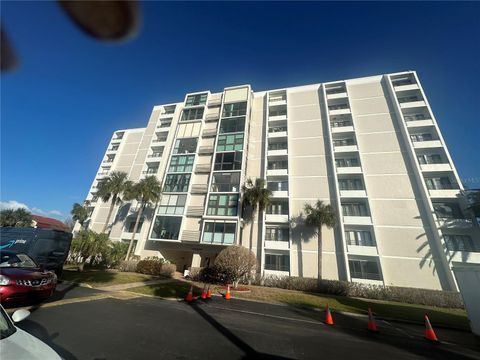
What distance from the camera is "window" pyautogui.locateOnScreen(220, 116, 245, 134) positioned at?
3647cm

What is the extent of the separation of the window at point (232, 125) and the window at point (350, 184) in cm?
1700

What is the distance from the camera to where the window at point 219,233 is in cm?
2844

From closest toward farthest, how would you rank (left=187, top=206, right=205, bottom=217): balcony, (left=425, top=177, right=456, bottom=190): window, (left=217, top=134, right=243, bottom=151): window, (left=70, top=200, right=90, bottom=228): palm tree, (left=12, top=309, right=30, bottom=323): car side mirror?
(left=12, top=309, right=30, bottom=323): car side mirror → (left=425, top=177, right=456, bottom=190): window → (left=187, top=206, right=205, bottom=217): balcony → (left=217, top=134, right=243, bottom=151): window → (left=70, top=200, right=90, bottom=228): palm tree

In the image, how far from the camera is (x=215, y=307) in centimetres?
1211

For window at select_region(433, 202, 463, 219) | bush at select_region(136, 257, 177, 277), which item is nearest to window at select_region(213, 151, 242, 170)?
bush at select_region(136, 257, 177, 277)

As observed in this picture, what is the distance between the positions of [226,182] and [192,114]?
1642 cm

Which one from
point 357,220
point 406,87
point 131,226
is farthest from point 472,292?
point 131,226

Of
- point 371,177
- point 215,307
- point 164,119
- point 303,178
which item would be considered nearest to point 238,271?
point 215,307

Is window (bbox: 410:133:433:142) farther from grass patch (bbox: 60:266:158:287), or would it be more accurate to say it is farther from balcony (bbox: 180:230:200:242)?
grass patch (bbox: 60:266:158:287)

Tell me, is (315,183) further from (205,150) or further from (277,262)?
(205,150)

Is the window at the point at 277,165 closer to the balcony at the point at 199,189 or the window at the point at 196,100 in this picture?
the balcony at the point at 199,189

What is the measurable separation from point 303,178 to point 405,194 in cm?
1255

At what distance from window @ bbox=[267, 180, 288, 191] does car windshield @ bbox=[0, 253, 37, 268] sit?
26988mm

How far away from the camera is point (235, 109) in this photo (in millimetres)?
38688
